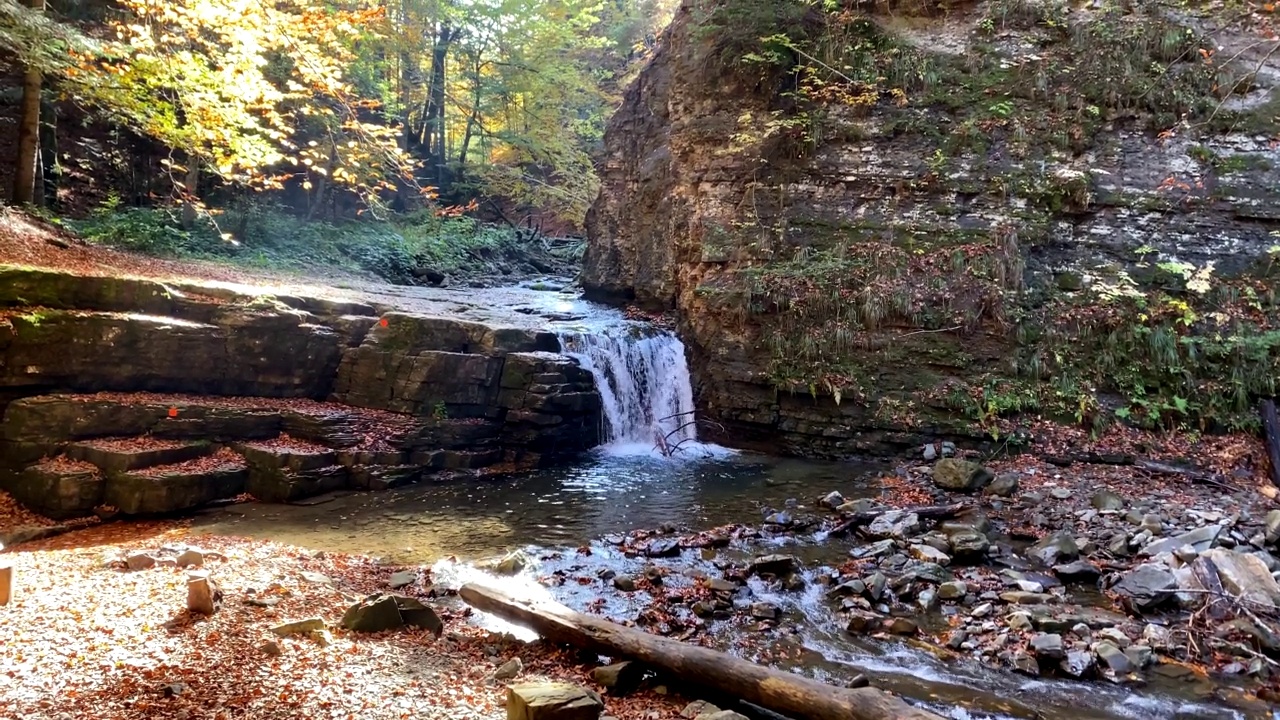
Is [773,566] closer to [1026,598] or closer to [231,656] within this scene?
[1026,598]

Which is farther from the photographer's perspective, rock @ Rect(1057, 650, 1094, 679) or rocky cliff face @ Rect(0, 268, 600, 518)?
rocky cliff face @ Rect(0, 268, 600, 518)

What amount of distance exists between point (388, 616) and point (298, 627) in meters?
0.57

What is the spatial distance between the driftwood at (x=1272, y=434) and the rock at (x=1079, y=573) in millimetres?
4294

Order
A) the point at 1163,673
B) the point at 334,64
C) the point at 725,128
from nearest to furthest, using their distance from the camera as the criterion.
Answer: the point at 1163,673 → the point at 334,64 → the point at 725,128

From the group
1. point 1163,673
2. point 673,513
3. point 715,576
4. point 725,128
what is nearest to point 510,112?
point 725,128

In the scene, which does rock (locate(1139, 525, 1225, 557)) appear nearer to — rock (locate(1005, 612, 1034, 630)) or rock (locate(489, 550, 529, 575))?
rock (locate(1005, 612, 1034, 630))

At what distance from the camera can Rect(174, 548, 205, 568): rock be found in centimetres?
544

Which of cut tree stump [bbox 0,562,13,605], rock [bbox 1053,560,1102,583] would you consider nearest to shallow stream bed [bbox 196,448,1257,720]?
rock [bbox 1053,560,1102,583]

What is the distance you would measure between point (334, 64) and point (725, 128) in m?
8.08

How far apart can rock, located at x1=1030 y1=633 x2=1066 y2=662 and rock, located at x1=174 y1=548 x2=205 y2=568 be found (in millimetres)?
6617

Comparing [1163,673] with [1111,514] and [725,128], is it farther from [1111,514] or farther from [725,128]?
[725,128]

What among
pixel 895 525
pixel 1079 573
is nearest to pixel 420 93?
pixel 895 525

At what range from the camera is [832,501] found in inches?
338

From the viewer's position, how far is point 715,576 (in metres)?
6.34
